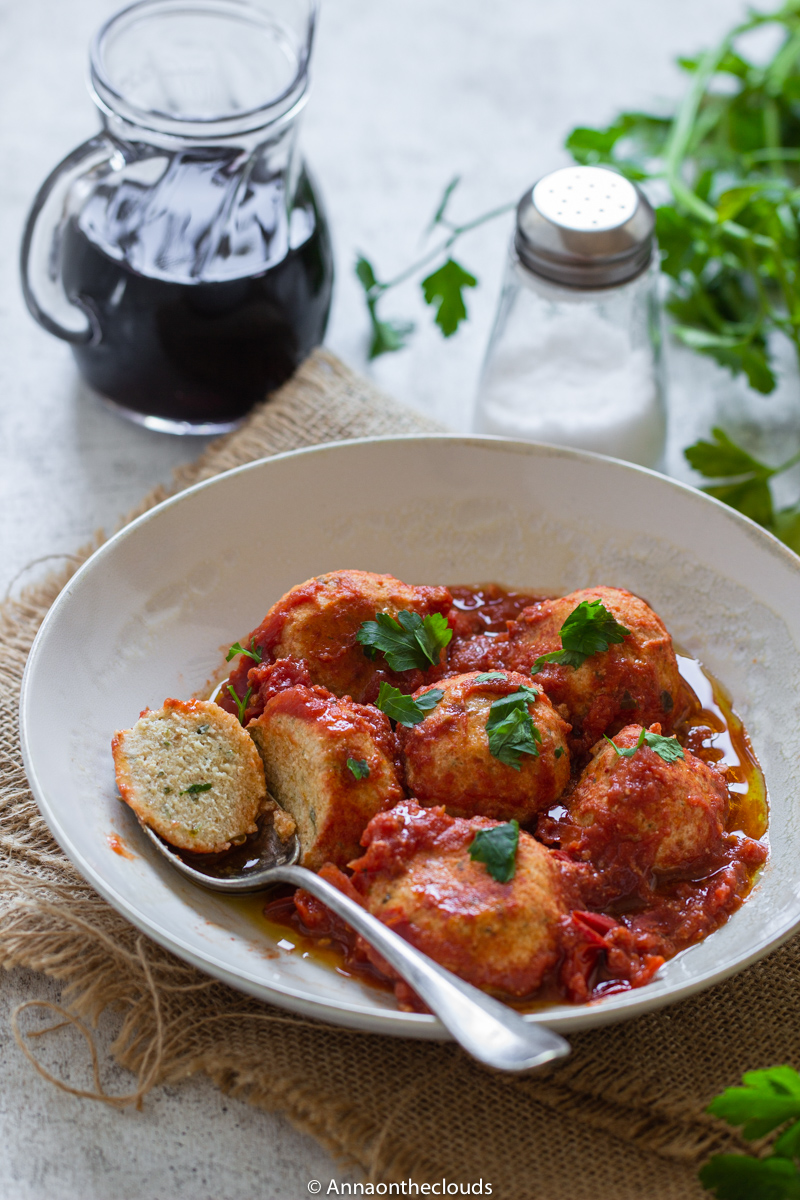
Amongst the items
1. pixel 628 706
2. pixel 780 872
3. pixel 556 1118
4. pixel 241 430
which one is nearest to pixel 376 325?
pixel 241 430

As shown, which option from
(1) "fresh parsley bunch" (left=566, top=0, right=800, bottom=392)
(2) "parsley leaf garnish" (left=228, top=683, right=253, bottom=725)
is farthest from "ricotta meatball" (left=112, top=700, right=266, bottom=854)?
(1) "fresh parsley bunch" (left=566, top=0, right=800, bottom=392)

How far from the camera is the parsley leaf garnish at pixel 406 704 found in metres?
3.11

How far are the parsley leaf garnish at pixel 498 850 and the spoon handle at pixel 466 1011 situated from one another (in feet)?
0.85

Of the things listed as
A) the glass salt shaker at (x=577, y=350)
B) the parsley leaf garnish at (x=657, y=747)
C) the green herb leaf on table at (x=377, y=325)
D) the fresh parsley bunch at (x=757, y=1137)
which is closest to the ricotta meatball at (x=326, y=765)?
the parsley leaf garnish at (x=657, y=747)

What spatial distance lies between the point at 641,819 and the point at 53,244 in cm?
297

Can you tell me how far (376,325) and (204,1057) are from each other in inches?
128

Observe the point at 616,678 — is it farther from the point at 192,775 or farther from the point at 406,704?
the point at 192,775

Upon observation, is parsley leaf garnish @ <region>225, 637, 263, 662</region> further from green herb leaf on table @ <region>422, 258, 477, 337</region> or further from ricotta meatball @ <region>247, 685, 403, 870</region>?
green herb leaf on table @ <region>422, 258, 477, 337</region>

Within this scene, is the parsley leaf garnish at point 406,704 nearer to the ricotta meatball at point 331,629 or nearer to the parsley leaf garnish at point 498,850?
the ricotta meatball at point 331,629

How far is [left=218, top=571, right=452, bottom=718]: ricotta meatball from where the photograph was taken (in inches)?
129

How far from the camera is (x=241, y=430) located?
178 inches

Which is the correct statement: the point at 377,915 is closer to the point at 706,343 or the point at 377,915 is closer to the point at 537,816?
the point at 537,816

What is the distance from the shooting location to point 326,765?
2.92m

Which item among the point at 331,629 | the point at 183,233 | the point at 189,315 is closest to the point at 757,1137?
the point at 331,629
